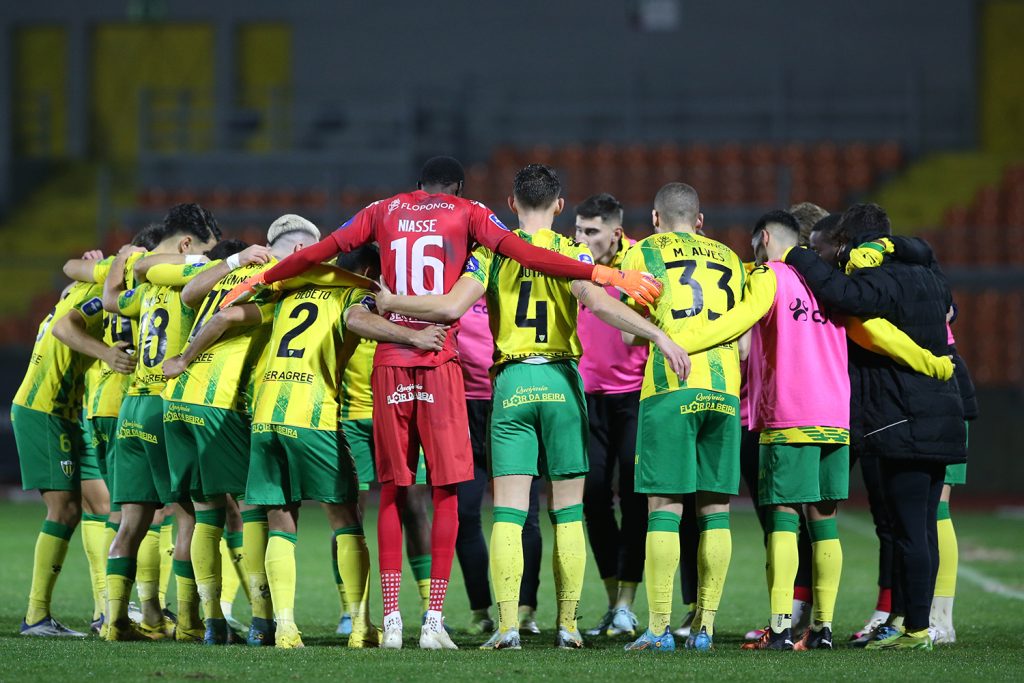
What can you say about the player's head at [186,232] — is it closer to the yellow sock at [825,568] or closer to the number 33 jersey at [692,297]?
the number 33 jersey at [692,297]

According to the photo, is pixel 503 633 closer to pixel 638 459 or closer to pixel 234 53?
pixel 638 459

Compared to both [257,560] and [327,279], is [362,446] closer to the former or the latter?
[257,560]

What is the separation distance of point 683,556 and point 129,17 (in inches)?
Result: 936

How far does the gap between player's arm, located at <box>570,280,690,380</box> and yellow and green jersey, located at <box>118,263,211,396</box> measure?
2.08 metres

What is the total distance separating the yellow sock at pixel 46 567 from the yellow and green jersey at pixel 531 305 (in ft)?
9.47

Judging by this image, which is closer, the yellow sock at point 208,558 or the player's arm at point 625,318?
the player's arm at point 625,318

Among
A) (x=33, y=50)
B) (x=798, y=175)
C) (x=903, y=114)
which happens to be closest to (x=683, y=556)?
(x=798, y=175)

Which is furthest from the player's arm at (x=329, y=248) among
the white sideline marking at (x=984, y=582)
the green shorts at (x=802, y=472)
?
the white sideline marking at (x=984, y=582)

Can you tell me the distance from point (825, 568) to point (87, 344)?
4.27 meters

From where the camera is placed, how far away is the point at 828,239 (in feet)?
24.8

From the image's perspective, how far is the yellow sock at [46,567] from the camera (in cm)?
755

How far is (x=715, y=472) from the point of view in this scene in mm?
6719

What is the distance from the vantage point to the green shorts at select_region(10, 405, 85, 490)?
7836 millimetres

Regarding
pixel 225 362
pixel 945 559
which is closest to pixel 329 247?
pixel 225 362
